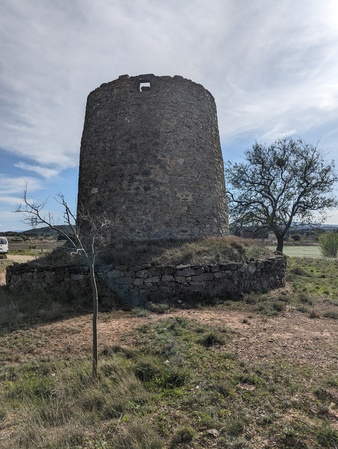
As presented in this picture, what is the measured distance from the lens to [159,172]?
11531 millimetres

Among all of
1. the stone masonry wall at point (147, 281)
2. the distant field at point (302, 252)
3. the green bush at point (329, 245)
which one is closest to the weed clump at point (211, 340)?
the stone masonry wall at point (147, 281)

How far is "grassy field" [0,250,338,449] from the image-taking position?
338 centimetres

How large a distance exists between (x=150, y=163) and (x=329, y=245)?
3027cm

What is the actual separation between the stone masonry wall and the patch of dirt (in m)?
0.91

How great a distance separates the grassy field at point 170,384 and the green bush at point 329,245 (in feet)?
100

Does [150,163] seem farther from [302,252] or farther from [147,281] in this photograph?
[302,252]

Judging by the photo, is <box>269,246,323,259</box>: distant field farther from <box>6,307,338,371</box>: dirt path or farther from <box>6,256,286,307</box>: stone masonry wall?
<box>6,307,338,371</box>: dirt path

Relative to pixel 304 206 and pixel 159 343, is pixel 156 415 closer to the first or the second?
pixel 159 343

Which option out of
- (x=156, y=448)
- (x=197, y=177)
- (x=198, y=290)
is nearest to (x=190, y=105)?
(x=197, y=177)

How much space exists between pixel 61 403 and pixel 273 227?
22158mm

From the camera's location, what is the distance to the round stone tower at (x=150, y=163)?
445 inches

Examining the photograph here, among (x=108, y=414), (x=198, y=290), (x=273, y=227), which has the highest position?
(x=273, y=227)

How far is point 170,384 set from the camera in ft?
14.3

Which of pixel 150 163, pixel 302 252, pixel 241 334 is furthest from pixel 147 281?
pixel 302 252
